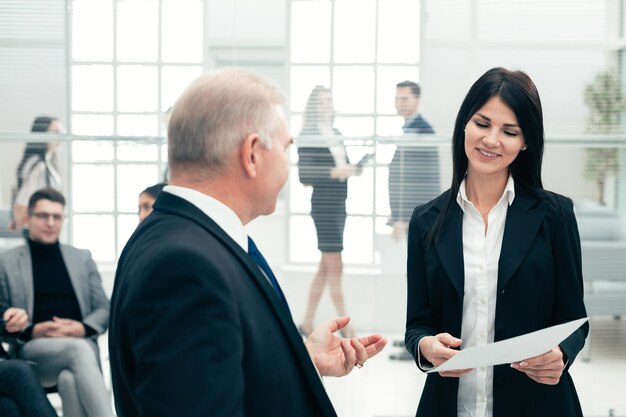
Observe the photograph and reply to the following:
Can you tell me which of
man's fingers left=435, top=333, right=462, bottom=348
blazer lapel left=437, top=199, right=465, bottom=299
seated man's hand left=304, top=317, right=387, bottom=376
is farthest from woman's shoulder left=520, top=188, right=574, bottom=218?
seated man's hand left=304, top=317, right=387, bottom=376

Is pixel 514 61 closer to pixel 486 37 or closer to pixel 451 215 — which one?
pixel 486 37

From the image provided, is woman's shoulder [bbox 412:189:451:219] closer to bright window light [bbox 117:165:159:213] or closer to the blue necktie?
the blue necktie

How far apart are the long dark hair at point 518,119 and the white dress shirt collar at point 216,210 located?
30.3 inches

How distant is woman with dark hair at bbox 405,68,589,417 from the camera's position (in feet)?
6.33

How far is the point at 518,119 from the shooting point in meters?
1.99

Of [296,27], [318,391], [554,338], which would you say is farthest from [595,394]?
[318,391]

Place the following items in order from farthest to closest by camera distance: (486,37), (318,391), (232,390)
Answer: (486,37), (318,391), (232,390)

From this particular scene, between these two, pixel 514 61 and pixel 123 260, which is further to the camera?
pixel 514 61

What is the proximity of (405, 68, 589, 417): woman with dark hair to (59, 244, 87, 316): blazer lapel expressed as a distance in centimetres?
221

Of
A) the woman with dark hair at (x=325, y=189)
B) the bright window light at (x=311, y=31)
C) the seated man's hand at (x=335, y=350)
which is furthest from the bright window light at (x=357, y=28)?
the seated man's hand at (x=335, y=350)

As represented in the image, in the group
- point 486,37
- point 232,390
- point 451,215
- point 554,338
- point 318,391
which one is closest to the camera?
point 232,390

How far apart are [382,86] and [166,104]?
1097 mm

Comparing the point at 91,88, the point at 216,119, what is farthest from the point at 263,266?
the point at 91,88

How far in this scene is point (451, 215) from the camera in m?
2.03
